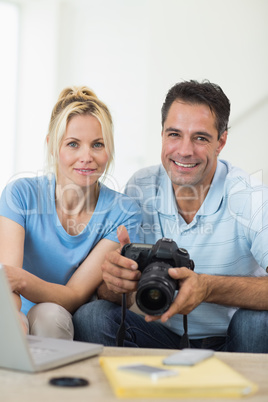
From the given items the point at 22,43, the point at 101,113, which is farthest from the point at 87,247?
the point at 22,43

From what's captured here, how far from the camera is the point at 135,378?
0.69 meters

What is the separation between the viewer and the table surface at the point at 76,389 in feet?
2.17

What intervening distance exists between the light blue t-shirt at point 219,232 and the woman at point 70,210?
10 centimetres

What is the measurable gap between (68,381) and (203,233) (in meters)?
0.86

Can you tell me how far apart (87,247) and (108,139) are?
317 mm

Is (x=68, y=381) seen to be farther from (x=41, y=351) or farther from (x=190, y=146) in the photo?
(x=190, y=146)

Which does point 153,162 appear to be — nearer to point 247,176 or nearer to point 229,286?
point 247,176

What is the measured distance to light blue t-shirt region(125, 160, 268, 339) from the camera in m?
1.48

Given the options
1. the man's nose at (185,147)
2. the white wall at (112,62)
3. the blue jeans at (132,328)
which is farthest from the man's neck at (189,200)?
the white wall at (112,62)

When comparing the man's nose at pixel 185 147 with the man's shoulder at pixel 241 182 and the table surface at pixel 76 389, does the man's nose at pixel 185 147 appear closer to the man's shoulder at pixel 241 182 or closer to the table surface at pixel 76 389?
the man's shoulder at pixel 241 182

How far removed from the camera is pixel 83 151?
1510 millimetres

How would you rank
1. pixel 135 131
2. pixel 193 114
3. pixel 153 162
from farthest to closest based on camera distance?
pixel 135 131
pixel 153 162
pixel 193 114

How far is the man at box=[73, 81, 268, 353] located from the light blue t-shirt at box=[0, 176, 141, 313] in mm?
108

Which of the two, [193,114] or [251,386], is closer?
[251,386]
